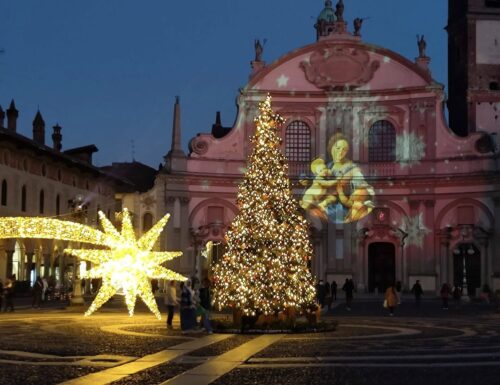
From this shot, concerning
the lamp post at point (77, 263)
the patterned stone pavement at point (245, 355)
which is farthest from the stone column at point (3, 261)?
the patterned stone pavement at point (245, 355)

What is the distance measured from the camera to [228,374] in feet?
50.5

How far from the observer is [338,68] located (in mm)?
57938

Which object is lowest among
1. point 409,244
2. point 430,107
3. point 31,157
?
point 409,244

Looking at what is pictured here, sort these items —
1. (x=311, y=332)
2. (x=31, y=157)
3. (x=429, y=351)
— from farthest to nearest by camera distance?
(x=31, y=157), (x=311, y=332), (x=429, y=351)

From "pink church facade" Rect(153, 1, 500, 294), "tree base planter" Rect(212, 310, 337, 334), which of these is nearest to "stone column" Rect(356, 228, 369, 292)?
"pink church facade" Rect(153, 1, 500, 294)

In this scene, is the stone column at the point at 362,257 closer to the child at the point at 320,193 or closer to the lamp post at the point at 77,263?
the child at the point at 320,193

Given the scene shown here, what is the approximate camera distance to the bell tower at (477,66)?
57688mm

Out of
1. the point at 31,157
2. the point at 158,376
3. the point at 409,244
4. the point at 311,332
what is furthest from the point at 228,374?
the point at 409,244

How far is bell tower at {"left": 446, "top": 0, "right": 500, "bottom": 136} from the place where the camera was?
5769cm

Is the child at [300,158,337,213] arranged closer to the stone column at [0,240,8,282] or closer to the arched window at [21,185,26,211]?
the arched window at [21,185,26,211]

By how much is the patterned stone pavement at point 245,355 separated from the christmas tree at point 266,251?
1.44 m

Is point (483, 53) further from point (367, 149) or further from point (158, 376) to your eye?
point (158, 376)

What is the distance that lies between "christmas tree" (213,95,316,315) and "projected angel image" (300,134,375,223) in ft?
99.6

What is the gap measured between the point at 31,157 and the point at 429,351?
33.8 m
